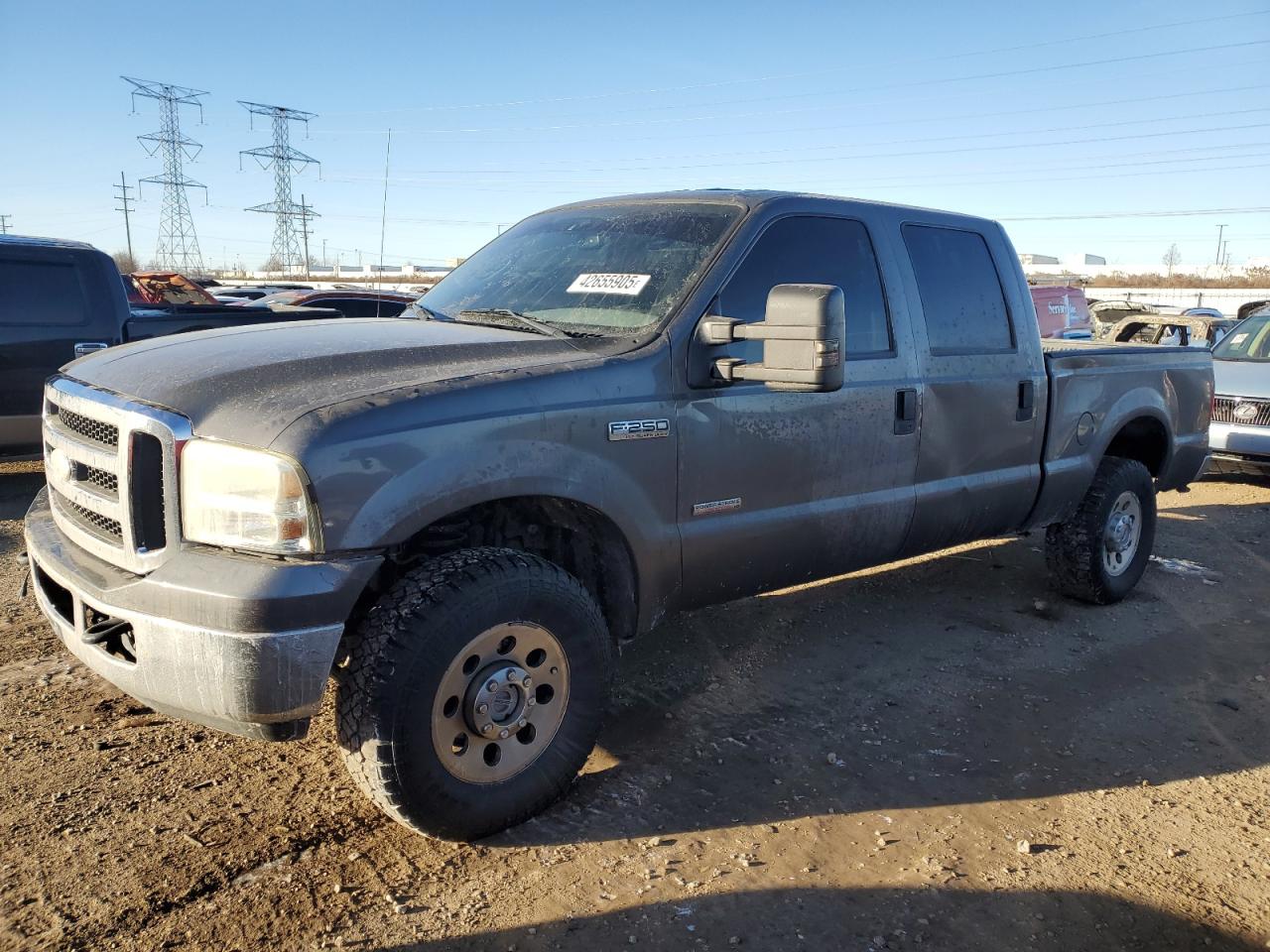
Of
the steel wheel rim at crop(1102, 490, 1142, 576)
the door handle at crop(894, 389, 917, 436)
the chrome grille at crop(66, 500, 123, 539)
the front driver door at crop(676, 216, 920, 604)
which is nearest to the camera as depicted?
the chrome grille at crop(66, 500, 123, 539)

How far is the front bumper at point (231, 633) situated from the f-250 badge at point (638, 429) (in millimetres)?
897

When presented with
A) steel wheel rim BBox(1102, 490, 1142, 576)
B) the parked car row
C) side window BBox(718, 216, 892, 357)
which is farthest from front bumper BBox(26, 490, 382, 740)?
the parked car row

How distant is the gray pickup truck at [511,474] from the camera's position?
2.54 meters

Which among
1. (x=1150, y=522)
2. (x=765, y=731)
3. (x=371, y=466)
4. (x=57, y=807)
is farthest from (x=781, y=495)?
(x=1150, y=522)

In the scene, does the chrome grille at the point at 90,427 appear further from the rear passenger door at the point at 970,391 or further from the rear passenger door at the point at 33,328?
the rear passenger door at the point at 33,328

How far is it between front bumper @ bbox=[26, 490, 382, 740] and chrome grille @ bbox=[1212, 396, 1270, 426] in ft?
29.5

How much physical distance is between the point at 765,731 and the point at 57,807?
2.43m

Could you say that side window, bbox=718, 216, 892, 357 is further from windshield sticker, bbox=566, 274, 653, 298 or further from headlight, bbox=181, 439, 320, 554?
headlight, bbox=181, 439, 320, 554

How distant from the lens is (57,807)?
3.03 m

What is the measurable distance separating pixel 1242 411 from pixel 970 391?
6300 millimetres

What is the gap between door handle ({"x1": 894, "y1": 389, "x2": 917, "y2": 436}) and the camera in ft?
13.6

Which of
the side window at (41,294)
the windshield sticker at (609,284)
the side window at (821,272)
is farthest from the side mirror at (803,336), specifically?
the side window at (41,294)

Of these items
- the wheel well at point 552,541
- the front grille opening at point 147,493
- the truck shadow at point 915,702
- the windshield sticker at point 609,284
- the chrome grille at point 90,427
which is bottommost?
the truck shadow at point 915,702

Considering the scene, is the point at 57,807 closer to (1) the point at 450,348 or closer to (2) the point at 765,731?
(1) the point at 450,348
